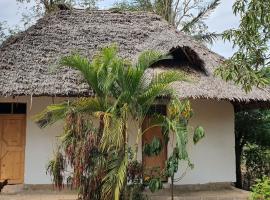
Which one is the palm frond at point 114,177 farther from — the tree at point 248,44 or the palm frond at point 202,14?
the palm frond at point 202,14

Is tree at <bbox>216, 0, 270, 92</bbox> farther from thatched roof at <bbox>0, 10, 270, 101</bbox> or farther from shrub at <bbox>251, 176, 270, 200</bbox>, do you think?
thatched roof at <bbox>0, 10, 270, 101</bbox>

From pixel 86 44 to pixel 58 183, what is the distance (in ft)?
14.5

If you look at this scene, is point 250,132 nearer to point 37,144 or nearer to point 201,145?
point 201,145

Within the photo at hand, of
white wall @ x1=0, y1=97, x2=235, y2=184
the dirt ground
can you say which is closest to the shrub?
the dirt ground

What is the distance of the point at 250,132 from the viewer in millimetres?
11375

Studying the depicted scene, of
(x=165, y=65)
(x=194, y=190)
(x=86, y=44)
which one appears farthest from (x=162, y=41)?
(x=194, y=190)

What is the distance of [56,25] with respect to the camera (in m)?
10.8

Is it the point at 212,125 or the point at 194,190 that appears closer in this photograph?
the point at 194,190

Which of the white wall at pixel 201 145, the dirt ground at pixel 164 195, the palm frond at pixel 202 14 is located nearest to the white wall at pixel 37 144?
the white wall at pixel 201 145

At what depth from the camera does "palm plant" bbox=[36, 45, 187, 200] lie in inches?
243

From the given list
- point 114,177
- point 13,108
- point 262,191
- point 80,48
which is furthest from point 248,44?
point 13,108

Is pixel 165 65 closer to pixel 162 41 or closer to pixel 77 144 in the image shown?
pixel 162 41

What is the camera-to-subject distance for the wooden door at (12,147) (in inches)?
352

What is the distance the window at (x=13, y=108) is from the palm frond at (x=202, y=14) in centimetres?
954
